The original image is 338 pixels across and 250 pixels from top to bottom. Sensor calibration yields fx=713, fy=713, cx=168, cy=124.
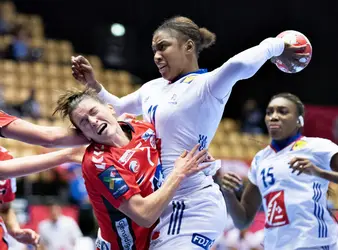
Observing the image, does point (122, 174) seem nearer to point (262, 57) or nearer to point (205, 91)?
point (205, 91)

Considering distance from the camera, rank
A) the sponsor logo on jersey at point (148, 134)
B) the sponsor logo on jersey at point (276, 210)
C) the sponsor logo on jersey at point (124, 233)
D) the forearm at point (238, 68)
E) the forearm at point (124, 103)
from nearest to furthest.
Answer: the forearm at point (238, 68), the sponsor logo on jersey at point (124, 233), the sponsor logo on jersey at point (148, 134), the forearm at point (124, 103), the sponsor logo on jersey at point (276, 210)

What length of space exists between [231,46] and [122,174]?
12.6 metres

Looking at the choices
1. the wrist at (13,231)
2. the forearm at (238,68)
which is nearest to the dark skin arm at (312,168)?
the forearm at (238,68)

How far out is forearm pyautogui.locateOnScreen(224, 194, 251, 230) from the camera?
5.09m

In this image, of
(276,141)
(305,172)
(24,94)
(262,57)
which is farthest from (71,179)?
(262,57)

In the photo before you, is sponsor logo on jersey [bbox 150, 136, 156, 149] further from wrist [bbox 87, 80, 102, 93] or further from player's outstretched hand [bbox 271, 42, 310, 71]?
player's outstretched hand [bbox 271, 42, 310, 71]

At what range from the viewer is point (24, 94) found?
12.9 m

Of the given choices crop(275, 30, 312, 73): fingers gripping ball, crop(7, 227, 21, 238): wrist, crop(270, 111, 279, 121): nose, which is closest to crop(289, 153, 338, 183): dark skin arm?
crop(270, 111, 279, 121): nose

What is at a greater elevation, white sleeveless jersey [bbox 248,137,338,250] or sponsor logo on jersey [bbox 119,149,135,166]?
sponsor logo on jersey [bbox 119,149,135,166]

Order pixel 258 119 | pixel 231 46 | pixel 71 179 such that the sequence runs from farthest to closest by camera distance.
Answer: pixel 231 46 < pixel 258 119 < pixel 71 179

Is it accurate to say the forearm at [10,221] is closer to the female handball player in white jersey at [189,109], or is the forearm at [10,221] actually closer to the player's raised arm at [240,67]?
the female handball player in white jersey at [189,109]

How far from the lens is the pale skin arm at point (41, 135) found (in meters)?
3.77

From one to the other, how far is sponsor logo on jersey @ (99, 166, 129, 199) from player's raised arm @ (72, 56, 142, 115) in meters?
0.86

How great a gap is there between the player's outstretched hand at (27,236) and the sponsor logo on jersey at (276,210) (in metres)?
1.60
